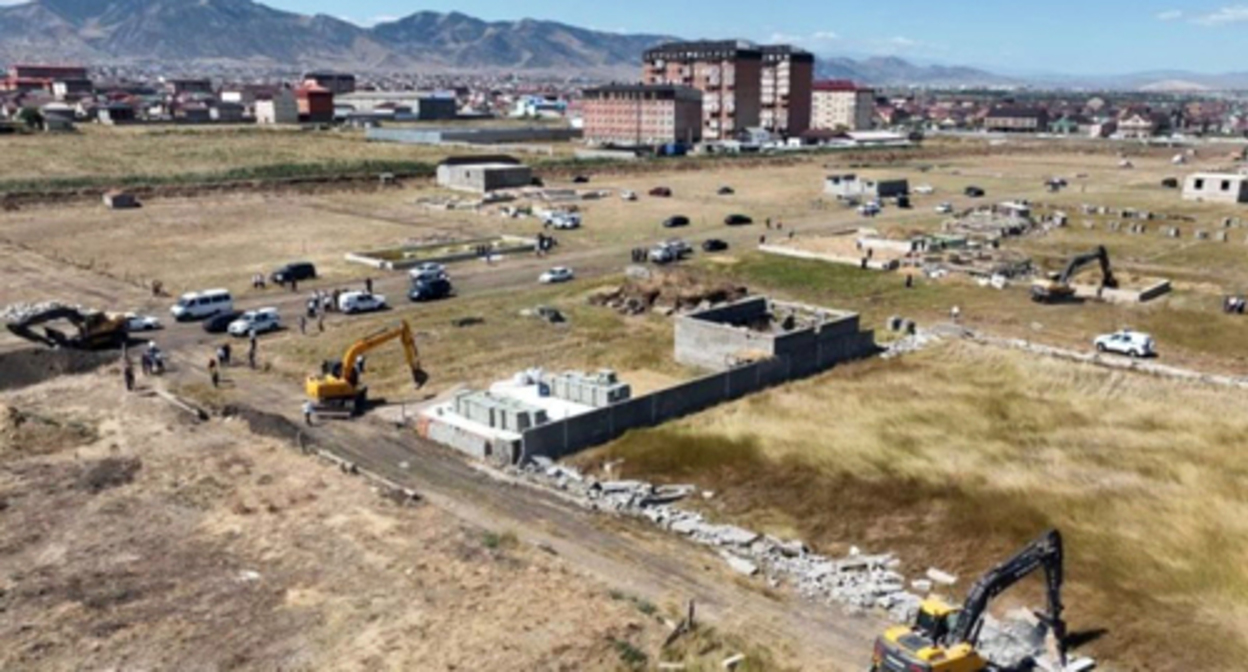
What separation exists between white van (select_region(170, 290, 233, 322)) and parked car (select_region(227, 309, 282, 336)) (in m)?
3.02

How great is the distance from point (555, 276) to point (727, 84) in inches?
5405

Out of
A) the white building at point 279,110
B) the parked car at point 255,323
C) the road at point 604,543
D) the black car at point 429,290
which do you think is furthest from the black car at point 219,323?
the white building at point 279,110

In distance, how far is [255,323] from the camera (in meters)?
48.1


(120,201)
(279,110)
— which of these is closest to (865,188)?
(120,201)

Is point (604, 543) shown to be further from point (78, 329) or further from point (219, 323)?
Result: point (78, 329)

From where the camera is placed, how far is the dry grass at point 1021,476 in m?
24.0

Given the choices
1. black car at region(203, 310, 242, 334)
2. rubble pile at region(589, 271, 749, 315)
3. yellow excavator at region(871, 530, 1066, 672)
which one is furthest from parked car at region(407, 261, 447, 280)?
yellow excavator at region(871, 530, 1066, 672)

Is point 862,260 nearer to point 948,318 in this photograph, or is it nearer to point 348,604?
point 948,318

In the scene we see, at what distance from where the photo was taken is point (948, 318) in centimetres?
5309

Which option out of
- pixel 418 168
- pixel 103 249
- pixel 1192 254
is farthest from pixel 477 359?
pixel 418 168

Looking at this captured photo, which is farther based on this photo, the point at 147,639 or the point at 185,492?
the point at 185,492

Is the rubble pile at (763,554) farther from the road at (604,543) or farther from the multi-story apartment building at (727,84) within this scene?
the multi-story apartment building at (727,84)

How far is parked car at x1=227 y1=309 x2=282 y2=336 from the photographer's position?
4775 centimetres

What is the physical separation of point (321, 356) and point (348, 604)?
23.0 m
